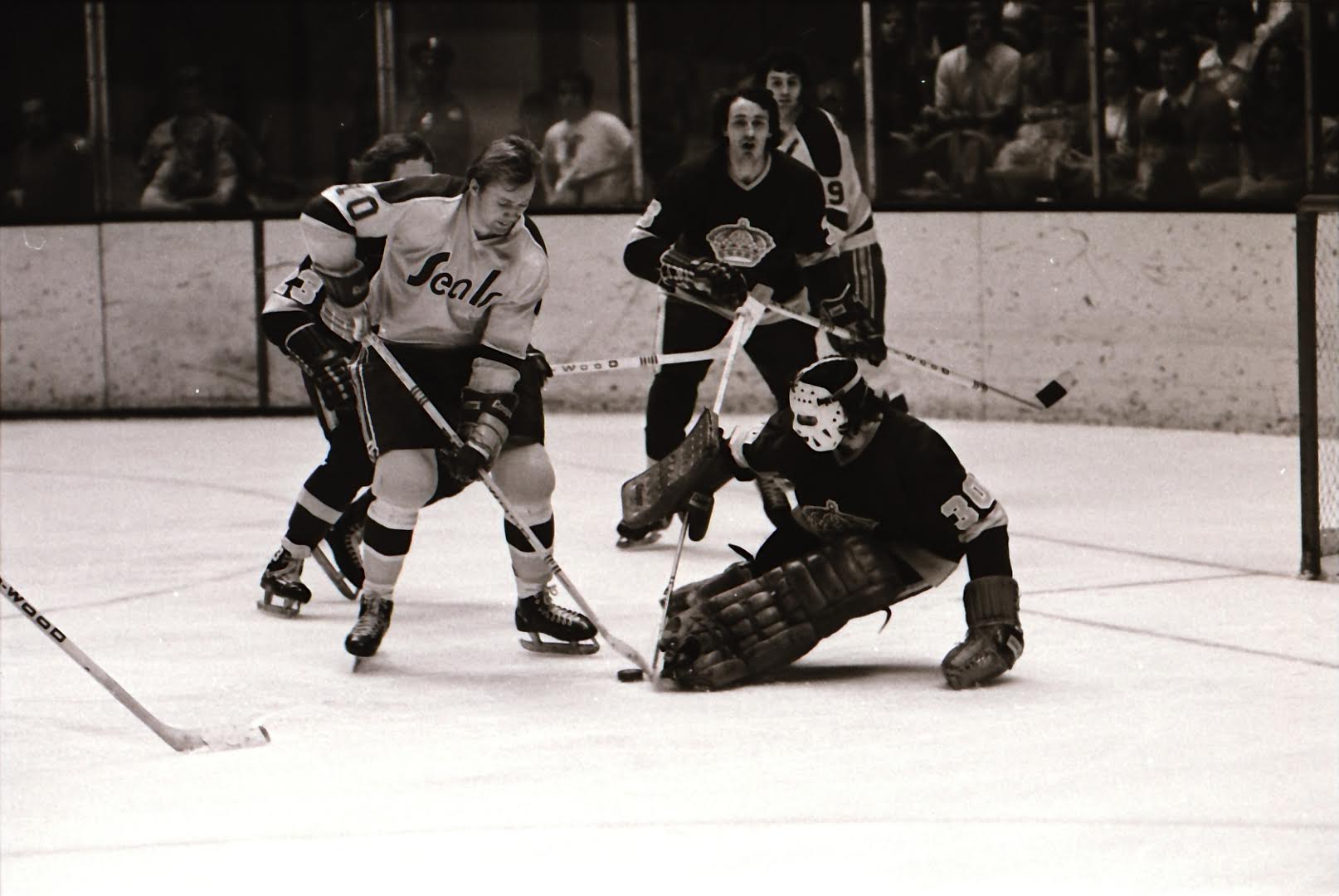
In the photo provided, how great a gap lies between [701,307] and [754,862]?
3357 millimetres

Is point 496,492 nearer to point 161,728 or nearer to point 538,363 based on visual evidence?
point 538,363

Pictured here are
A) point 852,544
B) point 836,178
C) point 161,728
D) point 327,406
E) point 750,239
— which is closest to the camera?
point 161,728

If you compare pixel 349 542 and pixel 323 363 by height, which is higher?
pixel 323 363

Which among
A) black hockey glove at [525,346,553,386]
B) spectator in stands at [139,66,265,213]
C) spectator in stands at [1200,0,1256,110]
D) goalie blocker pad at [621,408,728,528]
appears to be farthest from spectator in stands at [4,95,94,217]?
goalie blocker pad at [621,408,728,528]

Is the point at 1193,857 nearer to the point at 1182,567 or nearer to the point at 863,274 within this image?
the point at 1182,567

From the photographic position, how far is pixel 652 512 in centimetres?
513

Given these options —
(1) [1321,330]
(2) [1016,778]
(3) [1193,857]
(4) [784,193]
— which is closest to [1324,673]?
(2) [1016,778]

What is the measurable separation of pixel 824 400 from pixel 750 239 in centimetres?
179

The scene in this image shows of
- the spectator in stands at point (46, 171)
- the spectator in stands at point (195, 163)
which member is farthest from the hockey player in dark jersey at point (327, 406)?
the spectator in stands at point (46, 171)

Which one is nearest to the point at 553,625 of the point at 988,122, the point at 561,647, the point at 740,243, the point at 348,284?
the point at 561,647

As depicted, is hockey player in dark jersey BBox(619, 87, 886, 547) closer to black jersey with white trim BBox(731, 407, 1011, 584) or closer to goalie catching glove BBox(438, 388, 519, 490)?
goalie catching glove BBox(438, 388, 519, 490)

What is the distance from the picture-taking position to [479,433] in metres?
5.12

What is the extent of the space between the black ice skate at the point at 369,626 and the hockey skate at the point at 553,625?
0.34 m

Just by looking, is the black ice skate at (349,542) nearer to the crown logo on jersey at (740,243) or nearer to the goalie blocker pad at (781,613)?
the crown logo on jersey at (740,243)
